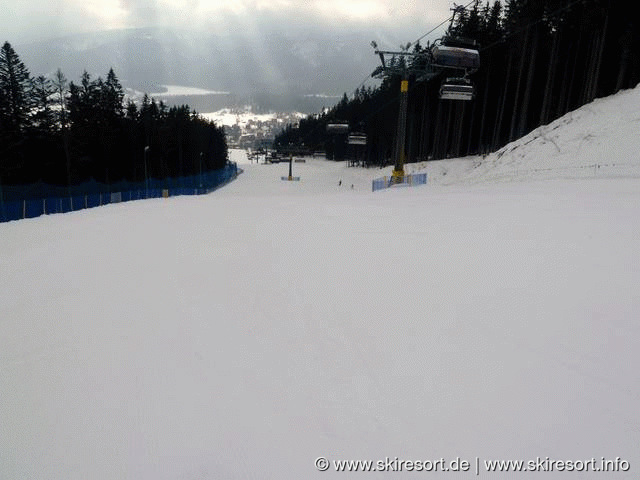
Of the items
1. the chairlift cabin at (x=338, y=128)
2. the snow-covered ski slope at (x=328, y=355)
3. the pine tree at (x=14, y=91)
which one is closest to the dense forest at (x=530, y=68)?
the chairlift cabin at (x=338, y=128)

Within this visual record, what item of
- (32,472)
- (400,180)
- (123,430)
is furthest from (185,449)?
(400,180)

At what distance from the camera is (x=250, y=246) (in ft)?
29.4

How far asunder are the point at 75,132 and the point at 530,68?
158ft

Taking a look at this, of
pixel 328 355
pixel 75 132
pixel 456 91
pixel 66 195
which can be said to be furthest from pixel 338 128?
pixel 328 355

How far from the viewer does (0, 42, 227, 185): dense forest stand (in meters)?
36.6

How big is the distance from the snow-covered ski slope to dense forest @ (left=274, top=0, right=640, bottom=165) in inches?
924

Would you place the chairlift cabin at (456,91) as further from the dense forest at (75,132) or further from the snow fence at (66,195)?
the dense forest at (75,132)

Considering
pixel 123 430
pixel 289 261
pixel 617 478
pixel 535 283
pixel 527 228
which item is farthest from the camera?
pixel 527 228

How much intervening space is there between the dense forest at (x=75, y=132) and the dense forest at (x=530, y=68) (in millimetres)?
29704

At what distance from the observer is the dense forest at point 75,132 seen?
36562 millimetres

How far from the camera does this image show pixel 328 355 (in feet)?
13.4

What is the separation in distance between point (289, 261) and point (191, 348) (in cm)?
336

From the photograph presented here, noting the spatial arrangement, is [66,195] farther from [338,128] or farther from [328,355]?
[328,355]

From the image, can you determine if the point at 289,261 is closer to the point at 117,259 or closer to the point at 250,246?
the point at 250,246
